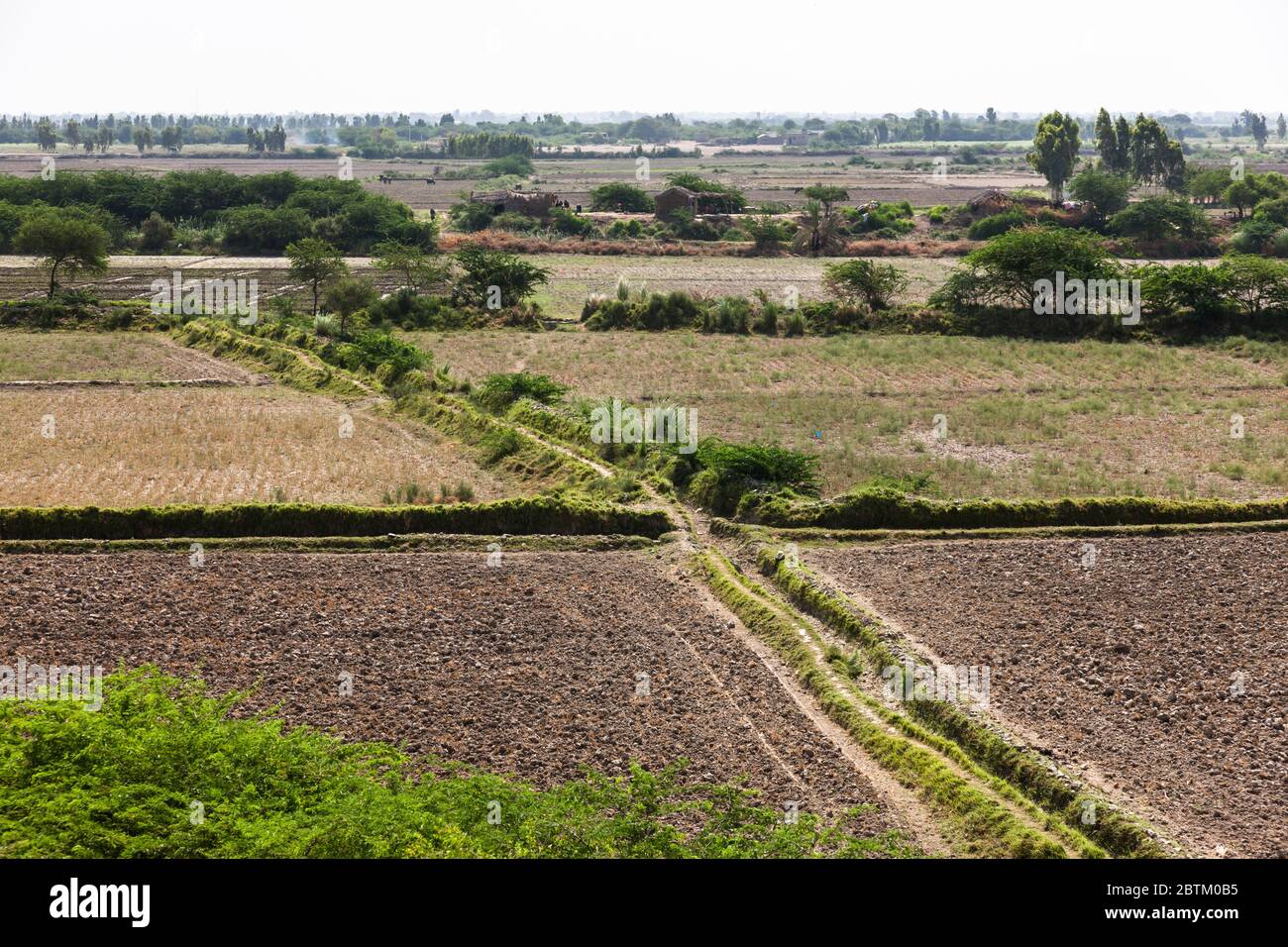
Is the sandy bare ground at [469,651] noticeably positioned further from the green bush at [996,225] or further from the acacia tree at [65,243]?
the green bush at [996,225]

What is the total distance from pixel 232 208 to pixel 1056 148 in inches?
2432

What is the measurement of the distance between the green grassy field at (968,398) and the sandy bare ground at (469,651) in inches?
311

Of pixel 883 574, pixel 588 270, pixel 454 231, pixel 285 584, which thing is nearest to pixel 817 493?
pixel 883 574

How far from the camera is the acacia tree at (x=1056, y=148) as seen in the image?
104 m

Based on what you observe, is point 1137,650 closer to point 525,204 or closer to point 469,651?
point 469,651

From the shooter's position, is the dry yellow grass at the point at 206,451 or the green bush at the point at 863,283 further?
the green bush at the point at 863,283

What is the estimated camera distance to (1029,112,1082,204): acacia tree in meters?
104

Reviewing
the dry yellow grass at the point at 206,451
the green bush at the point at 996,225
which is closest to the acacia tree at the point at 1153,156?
the green bush at the point at 996,225

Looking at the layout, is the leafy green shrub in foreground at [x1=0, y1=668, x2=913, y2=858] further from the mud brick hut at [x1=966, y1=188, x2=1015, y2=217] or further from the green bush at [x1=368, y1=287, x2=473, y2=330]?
the mud brick hut at [x1=966, y1=188, x2=1015, y2=217]

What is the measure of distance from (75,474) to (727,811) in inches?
748

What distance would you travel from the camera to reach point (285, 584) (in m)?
20.5

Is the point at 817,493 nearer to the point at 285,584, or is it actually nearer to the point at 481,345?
the point at 285,584

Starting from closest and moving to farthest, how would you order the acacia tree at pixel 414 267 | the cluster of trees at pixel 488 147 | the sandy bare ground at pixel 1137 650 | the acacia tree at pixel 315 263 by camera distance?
the sandy bare ground at pixel 1137 650 < the acacia tree at pixel 315 263 < the acacia tree at pixel 414 267 < the cluster of trees at pixel 488 147

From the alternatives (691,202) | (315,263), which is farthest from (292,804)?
(691,202)
